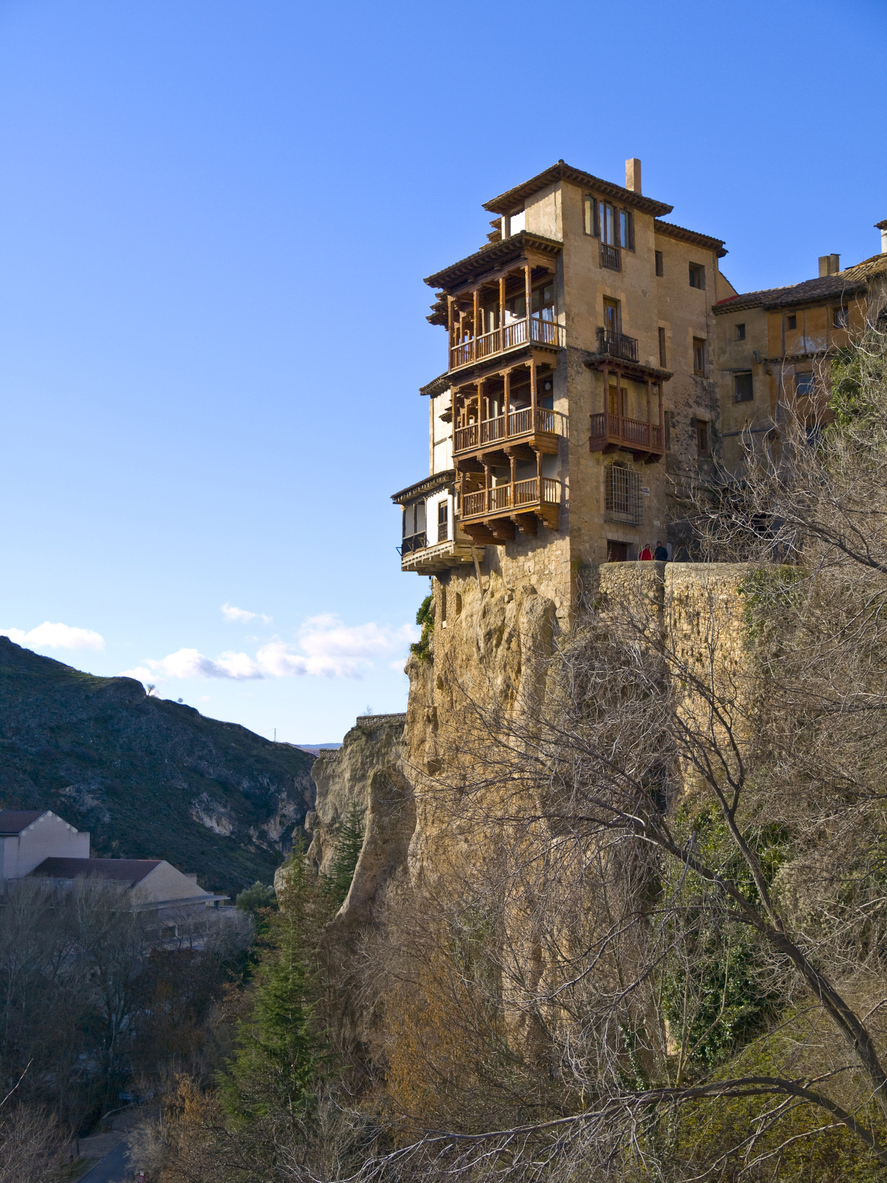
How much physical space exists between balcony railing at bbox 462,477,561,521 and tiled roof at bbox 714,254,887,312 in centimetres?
1134

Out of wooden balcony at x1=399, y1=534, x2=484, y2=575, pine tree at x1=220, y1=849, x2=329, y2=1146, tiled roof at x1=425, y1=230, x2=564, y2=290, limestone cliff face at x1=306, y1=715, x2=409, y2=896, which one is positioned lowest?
pine tree at x1=220, y1=849, x2=329, y2=1146

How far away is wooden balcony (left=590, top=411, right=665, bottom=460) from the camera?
28703mm

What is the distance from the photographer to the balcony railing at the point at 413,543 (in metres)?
36.3

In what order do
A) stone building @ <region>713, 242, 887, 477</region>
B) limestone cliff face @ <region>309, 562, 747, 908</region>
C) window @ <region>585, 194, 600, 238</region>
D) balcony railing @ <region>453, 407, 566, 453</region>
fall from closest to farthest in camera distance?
1. limestone cliff face @ <region>309, 562, 747, 908</region>
2. balcony railing @ <region>453, 407, 566, 453</region>
3. window @ <region>585, 194, 600, 238</region>
4. stone building @ <region>713, 242, 887, 477</region>

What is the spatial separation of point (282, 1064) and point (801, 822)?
23.9 m

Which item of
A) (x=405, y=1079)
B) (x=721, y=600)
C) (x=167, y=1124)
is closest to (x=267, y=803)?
(x=167, y=1124)

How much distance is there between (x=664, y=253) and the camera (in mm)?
33531

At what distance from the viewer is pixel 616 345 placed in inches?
1193

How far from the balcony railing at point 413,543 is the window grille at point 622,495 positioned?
8.84 m

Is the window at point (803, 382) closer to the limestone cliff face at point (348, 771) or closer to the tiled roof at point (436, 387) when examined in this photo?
the tiled roof at point (436, 387)

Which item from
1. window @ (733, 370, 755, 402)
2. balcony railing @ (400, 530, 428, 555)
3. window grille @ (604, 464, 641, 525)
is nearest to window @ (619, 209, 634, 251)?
window @ (733, 370, 755, 402)

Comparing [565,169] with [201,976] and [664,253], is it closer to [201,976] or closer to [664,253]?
[664,253]

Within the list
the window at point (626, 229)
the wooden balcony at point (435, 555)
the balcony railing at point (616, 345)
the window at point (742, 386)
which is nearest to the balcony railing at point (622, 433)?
the balcony railing at point (616, 345)

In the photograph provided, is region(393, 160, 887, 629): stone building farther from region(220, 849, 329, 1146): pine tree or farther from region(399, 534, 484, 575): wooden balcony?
region(220, 849, 329, 1146): pine tree
